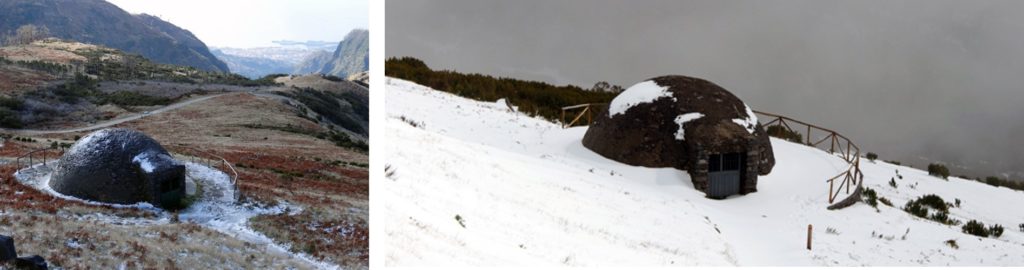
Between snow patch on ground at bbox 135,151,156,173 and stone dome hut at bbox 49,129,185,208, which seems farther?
snow patch on ground at bbox 135,151,156,173

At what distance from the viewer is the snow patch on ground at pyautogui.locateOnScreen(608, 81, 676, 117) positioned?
682 inches

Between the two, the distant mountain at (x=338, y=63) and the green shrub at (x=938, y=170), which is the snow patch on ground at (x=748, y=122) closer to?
the distant mountain at (x=338, y=63)

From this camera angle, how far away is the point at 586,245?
8.20 m

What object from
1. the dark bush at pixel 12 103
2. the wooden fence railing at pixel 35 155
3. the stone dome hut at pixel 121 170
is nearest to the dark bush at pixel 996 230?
the stone dome hut at pixel 121 170

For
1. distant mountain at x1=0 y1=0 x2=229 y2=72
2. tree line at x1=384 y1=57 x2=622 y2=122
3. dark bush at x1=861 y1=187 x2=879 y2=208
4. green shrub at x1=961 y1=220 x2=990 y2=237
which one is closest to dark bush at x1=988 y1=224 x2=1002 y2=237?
green shrub at x1=961 y1=220 x2=990 y2=237

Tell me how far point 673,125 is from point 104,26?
12.9 m

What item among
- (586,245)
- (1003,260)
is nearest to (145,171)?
(586,245)

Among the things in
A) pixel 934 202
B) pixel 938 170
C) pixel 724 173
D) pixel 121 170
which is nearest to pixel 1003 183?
pixel 938 170

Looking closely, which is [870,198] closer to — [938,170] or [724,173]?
[724,173]

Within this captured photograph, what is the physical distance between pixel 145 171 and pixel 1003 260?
1616 cm

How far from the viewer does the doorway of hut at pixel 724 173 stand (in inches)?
625

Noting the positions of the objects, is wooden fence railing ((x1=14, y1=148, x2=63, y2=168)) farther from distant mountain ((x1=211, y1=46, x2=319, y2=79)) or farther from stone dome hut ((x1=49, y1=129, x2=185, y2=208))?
distant mountain ((x1=211, y1=46, x2=319, y2=79))

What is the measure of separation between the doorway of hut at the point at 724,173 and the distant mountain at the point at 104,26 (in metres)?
12.0

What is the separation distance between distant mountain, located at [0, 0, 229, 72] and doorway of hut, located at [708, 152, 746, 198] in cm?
1205
